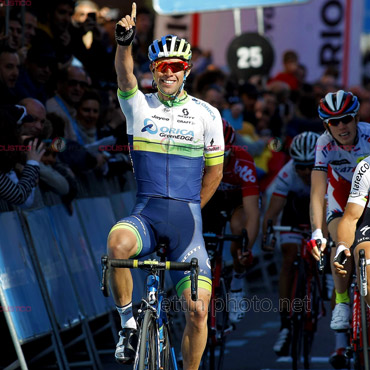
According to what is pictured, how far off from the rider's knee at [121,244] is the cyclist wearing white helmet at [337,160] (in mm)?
2317

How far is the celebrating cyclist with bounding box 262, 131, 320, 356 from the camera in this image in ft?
34.1

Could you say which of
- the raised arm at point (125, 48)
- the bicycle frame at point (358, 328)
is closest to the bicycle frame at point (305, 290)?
the bicycle frame at point (358, 328)

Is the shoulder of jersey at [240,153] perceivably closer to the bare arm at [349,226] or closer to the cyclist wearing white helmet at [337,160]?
the cyclist wearing white helmet at [337,160]

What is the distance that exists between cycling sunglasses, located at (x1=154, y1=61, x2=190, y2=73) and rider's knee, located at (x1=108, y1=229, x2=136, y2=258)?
1.21 meters

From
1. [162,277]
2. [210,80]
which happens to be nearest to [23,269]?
[162,277]

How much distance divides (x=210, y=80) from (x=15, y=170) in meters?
5.67

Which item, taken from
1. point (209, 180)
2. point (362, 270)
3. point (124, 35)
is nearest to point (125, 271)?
point (209, 180)

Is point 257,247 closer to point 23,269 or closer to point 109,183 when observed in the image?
point 109,183

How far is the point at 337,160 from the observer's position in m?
9.04

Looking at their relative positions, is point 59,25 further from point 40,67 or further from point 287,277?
point 287,277

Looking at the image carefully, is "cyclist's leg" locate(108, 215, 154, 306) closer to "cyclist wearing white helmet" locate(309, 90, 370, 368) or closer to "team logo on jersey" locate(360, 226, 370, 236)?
"team logo on jersey" locate(360, 226, 370, 236)

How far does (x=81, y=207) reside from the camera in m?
10.2

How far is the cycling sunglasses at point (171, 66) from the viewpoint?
23.7 ft

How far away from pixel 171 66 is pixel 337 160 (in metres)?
2.35
